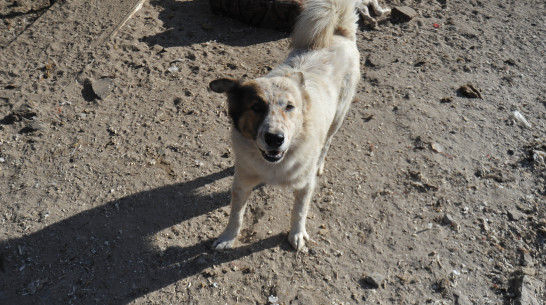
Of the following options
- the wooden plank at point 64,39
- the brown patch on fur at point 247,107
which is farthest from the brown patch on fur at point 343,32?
the wooden plank at point 64,39

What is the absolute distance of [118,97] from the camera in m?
5.54

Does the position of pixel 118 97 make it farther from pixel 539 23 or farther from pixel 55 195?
pixel 539 23

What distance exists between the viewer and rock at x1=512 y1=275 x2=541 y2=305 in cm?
390

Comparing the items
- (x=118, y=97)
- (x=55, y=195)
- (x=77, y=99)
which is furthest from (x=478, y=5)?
(x=55, y=195)

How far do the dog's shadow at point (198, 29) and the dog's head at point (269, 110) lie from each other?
316 cm

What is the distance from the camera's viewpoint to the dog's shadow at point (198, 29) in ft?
21.0

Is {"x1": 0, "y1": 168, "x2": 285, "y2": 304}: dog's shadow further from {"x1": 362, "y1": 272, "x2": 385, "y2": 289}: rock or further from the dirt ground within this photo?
{"x1": 362, "y1": 272, "x2": 385, "y2": 289}: rock

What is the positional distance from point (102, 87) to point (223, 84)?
278 centimetres

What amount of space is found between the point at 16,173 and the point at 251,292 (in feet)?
9.48

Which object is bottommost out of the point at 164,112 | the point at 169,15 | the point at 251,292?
the point at 251,292

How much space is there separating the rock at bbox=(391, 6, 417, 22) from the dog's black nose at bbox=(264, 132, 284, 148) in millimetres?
4999

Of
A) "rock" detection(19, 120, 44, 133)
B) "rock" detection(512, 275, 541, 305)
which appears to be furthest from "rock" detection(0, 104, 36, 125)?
"rock" detection(512, 275, 541, 305)

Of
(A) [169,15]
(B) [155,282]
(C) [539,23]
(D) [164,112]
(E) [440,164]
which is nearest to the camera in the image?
(B) [155,282]

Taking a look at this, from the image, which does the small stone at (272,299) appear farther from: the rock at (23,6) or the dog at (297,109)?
the rock at (23,6)
